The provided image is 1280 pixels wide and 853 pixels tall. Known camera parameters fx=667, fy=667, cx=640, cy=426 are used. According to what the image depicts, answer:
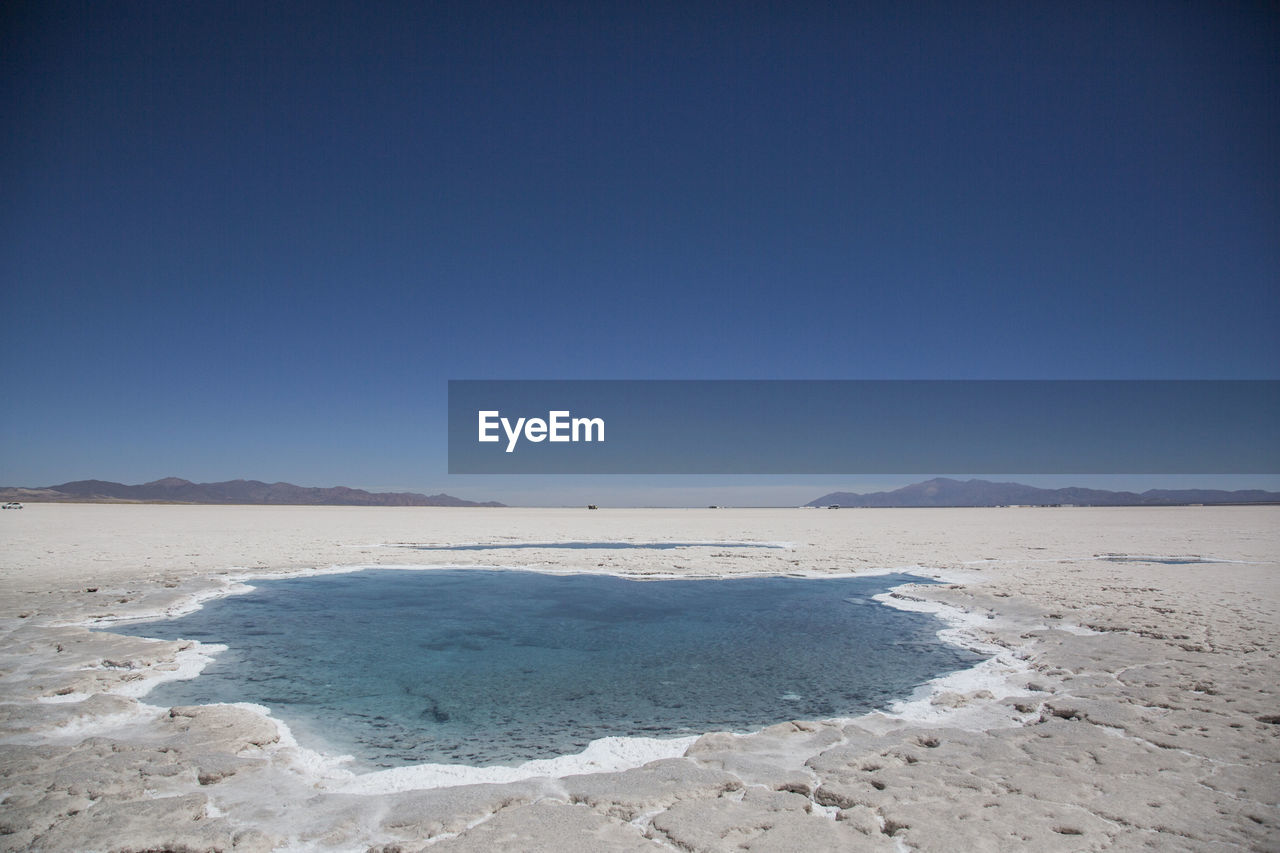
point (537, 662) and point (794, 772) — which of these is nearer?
point (794, 772)

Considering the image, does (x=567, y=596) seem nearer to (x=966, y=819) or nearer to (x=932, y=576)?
(x=932, y=576)

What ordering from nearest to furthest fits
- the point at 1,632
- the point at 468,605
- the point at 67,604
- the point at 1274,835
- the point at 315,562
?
the point at 1274,835 → the point at 1,632 → the point at 67,604 → the point at 468,605 → the point at 315,562

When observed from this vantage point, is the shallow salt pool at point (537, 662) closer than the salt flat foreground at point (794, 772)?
No

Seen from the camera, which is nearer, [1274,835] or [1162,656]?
[1274,835]

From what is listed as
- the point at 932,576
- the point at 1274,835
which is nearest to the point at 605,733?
the point at 1274,835

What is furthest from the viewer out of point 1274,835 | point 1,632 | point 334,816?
point 1,632

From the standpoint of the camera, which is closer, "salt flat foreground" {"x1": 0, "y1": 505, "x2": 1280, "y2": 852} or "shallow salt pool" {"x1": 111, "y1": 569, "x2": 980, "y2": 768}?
"salt flat foreground" {"x1": 0, "y1": 505, "x2": 1280, "y2": 852}

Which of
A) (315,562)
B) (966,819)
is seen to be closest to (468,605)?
(315,562)
